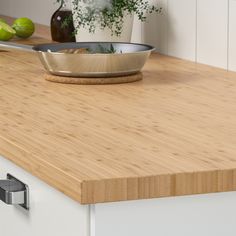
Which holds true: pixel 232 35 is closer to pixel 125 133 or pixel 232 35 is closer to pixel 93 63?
pixel 93 63

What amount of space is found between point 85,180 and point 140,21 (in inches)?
54.9

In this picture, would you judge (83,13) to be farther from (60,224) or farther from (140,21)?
(60,224)

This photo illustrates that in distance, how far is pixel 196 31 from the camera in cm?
230

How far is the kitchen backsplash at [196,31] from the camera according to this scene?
216cm

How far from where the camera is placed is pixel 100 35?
2391mm

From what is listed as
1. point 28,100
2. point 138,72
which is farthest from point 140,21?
point 28,100

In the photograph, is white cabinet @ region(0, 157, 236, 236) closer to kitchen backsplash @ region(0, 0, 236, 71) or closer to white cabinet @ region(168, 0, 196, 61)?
kitchen backsplash @ region(0, 0, 236, 71)

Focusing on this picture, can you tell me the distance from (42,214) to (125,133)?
208 millimetres

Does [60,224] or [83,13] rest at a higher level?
[83,13]

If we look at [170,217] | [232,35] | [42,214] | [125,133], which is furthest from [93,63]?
[170,217]

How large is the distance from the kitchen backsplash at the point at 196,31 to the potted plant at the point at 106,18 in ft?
0.21

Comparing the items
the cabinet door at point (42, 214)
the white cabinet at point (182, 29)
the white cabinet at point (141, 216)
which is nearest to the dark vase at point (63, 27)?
the white cabinet at point (182, 29)

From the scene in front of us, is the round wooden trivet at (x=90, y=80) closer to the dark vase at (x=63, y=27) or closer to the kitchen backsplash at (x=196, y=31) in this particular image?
the kitchen backsplash at (x=196, y=31)

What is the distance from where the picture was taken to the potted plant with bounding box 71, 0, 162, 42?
7.67 ft
